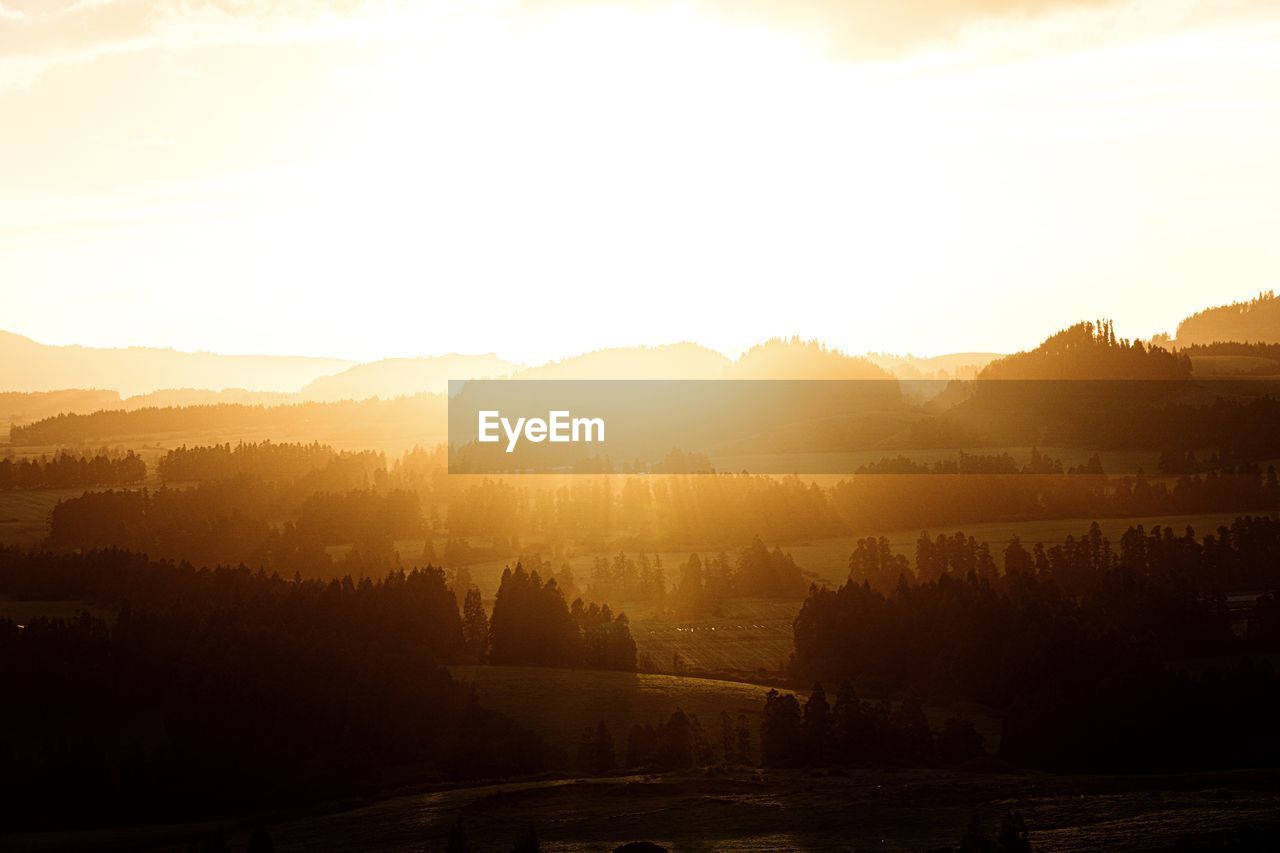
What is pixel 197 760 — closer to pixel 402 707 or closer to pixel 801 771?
pixel 402 707

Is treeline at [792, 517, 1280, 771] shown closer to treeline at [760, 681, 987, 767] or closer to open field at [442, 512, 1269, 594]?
treeline at [760, 681, 987, 767]

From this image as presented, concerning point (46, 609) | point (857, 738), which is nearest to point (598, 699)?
point (857, 738)

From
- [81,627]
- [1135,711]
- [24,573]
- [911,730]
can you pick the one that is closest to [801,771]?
[911,730]

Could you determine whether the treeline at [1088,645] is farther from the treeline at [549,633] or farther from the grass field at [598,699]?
the treeline at [549,633]

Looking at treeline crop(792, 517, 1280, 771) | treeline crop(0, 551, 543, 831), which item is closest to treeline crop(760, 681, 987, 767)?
treeline crop(792, 517, 1280, 771)

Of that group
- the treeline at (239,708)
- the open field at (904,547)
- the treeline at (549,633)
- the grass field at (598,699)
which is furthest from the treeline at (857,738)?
the open field at (904,547)
